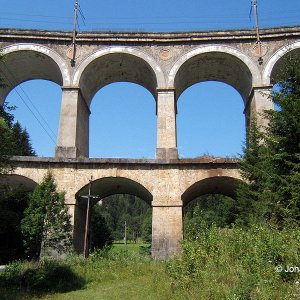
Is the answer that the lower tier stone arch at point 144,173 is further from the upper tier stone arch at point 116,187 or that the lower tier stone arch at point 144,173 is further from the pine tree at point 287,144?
the pine tree at point 287,144

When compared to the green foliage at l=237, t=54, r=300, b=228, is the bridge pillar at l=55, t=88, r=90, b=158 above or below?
above

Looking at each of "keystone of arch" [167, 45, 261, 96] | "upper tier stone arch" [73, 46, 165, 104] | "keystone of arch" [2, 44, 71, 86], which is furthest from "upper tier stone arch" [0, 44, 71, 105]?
"keystone of arch" [167, 45, 261, 96]

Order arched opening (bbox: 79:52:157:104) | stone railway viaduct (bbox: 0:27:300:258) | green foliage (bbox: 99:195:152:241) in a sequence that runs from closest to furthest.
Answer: stone railway viaduct (bbox: 0:27:300:258) < arched opening (bbox: 79:52:157:104) < green foliage (bbox: 99:195:152:241)

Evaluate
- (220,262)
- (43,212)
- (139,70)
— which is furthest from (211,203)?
(220,262)

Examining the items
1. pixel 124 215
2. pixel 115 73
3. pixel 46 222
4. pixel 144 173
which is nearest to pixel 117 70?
pixel 115 73

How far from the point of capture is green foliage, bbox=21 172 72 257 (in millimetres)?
16656

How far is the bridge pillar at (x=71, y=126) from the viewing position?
1984 centimetres

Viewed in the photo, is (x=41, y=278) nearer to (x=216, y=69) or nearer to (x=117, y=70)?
(x=117, y=70)

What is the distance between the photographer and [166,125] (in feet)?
67.3

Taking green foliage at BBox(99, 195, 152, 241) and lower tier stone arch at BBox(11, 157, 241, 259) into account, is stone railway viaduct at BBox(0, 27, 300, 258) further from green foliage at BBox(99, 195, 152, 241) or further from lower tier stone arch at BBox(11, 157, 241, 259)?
green foliage at BBox(99, 195, 152, 241)

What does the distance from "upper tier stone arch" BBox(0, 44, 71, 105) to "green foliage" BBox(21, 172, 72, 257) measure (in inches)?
274

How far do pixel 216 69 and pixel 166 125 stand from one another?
4942mm

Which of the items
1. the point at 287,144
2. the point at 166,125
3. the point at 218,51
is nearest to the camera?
the point at 287,144

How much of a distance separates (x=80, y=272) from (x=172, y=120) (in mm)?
9454
